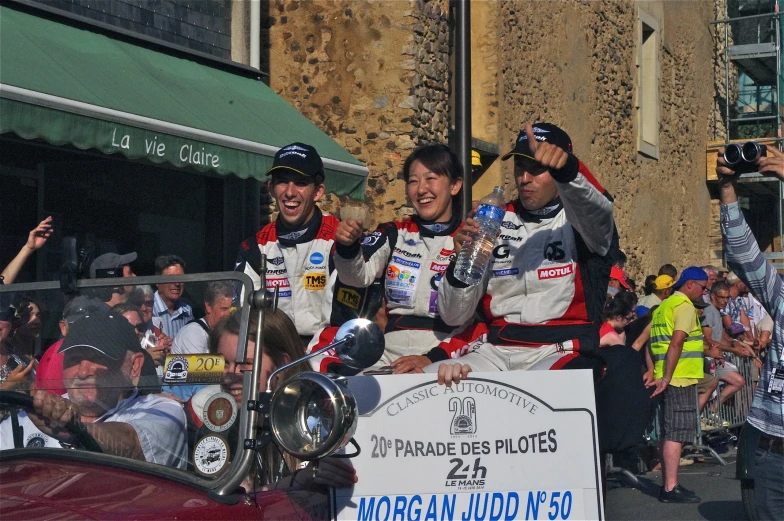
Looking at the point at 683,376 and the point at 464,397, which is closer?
the point at 464,397

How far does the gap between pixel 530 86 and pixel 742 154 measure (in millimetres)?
11814

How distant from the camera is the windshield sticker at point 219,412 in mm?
2822

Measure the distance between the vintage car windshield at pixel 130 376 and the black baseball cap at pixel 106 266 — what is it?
226 millimetres

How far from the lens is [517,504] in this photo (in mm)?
3449

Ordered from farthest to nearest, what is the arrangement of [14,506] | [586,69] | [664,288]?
[586,69] < [664,288] < [14,506]

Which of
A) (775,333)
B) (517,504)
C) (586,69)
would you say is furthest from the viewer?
(586,69)

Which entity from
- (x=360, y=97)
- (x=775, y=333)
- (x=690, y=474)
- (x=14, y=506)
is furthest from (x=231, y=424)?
(x=360, y=97)

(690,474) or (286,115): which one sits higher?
(286,115)

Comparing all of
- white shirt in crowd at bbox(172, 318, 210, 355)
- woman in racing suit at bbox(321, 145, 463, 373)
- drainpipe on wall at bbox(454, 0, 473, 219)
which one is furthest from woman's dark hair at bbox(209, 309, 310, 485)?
drainpipe on wall at bbox(454, 0, 473, 219)

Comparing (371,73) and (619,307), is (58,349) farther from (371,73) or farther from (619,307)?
(371,73)

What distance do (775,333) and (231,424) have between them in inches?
108

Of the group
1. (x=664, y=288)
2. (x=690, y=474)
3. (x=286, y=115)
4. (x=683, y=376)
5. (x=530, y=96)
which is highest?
(x=530, y=96)

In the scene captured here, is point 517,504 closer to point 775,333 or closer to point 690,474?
point 775,333

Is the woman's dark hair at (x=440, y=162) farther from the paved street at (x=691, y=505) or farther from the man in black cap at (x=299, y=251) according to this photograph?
the paved street at (x=691, y=505)
